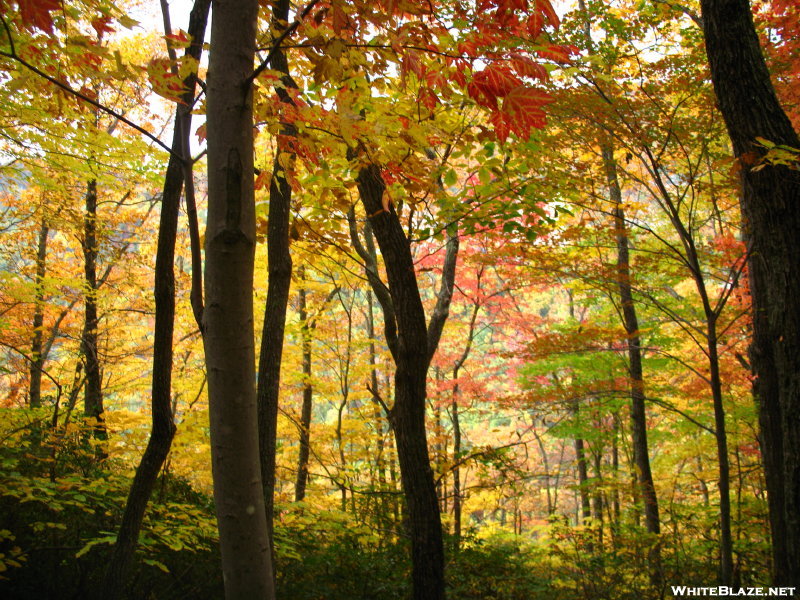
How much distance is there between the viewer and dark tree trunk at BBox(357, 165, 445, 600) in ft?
11.6

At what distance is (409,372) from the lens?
11.9ft

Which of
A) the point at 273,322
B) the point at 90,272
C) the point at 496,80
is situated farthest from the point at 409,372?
the point at 90,272

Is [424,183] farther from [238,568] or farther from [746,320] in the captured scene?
[746,320]

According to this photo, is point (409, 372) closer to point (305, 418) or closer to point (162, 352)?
point (162, 352)

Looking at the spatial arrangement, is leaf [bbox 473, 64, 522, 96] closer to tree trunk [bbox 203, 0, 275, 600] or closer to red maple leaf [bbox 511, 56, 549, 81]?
red maple leaf [bbox 511, 56, 549, 81]

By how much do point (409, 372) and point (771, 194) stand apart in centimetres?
251

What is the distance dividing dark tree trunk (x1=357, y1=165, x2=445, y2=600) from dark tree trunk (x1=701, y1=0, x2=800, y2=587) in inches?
83.5

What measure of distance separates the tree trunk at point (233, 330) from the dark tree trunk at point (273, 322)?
149 cm

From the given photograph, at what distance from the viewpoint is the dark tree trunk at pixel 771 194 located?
2.89m

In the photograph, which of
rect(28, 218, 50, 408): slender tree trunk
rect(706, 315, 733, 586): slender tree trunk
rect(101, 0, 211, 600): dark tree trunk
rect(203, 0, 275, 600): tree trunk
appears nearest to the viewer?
rect(203, 0, 275, 600): tree trunk

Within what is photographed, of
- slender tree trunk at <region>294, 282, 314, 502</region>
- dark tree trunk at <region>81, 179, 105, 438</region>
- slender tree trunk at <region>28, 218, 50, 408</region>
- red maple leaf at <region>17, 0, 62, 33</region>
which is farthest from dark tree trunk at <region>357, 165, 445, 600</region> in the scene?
slender tree trunk at <region>28, 218, 50, 408</region>

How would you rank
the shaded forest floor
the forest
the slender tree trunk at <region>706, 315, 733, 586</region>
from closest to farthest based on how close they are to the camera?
the forest
the shaded forest floor
the slender tree trunk at <region>706, 315, 733, 586</region>

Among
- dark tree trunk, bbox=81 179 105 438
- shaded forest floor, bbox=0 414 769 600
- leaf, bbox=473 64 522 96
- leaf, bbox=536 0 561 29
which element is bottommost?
shaded forest floor, bbox=0 414 769 600

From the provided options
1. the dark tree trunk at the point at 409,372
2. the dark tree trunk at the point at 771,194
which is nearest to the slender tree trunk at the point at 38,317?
the dark tree trunk at the point at 409,372
